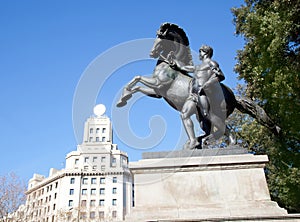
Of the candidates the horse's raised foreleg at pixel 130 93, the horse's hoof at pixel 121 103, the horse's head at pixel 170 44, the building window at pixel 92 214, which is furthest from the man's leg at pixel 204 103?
the building window at pixel 92 214

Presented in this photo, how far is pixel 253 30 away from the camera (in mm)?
12547

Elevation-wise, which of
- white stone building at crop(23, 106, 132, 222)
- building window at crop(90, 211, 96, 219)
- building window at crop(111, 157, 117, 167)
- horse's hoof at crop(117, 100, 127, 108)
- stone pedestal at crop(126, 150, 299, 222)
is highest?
building window at crop(111, 157, 117, 167)

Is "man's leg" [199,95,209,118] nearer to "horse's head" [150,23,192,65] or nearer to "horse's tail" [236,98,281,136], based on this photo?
"horse's tail" [236,98,281,136]

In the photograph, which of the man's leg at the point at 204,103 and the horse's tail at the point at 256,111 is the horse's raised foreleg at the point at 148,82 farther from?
the horse's tail at the point at 256,111

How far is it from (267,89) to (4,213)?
24101 mm

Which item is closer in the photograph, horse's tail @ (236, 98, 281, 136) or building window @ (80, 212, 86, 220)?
horse's tail @ (236, 98, 281, 136)

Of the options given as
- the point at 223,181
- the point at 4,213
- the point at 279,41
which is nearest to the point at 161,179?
the point at 223,181

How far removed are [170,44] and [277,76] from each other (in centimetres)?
546

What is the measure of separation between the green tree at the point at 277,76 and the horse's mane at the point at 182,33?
445 cm

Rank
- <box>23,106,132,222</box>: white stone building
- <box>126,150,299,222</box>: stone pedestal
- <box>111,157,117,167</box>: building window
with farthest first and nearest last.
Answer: <box>111,157,117,167</box>: building window → <box>23,106,132,222</box>: white stone building → <box>126,150,299,222</box>: stone pedestal

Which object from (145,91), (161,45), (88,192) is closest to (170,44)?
(161,45)

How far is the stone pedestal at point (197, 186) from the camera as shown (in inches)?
224

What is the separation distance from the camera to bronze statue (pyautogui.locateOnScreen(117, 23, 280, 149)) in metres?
7.05

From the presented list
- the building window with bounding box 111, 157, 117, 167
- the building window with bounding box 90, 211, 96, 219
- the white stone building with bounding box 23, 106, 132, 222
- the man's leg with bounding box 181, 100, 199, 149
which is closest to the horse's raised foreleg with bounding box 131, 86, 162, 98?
the man's leg with bounding box 181, 100, 199, 149
